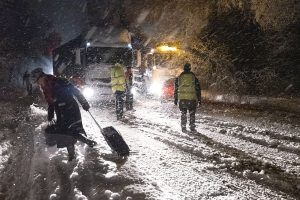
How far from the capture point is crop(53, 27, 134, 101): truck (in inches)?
685

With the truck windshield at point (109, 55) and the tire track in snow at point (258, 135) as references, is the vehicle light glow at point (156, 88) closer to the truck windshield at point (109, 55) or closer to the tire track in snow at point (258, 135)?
the truck windshield at point (109, 55)

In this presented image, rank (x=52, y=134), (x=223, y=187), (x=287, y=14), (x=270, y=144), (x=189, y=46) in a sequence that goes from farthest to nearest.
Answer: (x=189, y=46) < (x=287, y=14) < (x=270, y=144) < (x=52, y=134) < (x=223, y=187)

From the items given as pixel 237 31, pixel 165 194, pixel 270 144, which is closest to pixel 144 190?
pixel 165 194

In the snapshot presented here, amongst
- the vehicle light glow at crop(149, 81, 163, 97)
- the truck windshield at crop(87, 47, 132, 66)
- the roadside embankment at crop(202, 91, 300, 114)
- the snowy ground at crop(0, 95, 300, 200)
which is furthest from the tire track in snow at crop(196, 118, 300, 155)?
the vehicle light glow at crop(149, 81, 163, 97)

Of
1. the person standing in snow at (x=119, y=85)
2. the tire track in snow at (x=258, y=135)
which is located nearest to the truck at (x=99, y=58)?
the person standing in snow at (x=119, y=85)

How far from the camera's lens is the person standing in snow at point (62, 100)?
671 centimetres

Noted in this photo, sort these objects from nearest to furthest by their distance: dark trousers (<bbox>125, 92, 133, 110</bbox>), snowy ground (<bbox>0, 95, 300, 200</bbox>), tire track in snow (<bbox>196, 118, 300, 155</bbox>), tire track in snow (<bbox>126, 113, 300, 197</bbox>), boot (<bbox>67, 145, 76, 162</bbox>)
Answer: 1. snowy ground (<bbox>0, 95, 300, 200</bbox>)
2. tire track in snow (<bbox>126, 113, 300, 197</bbox>)
3. boot (<bbox>67, 145, 76, 162</bbox>)
4. tire track in snow (<bbox>196, 118, 300, 155</bbox>)
5. dark trousers (<bbox>125, 92, 133, 110</bbox>)

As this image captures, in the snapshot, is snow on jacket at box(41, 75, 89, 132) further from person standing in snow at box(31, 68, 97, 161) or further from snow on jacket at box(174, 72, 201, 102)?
snow on jacket at box(174, 72, 201, 102)

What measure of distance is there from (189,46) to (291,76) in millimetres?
6132

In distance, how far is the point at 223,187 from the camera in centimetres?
552

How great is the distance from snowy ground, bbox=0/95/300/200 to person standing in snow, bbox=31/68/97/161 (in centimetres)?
66

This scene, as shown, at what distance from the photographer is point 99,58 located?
18.0m

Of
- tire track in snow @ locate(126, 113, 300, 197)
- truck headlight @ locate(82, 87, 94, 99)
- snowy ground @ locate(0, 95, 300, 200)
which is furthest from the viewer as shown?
truck headlight @ locate(82, 87, 94, 99)

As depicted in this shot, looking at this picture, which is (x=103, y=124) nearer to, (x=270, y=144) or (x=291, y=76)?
(x=270, y=144)
